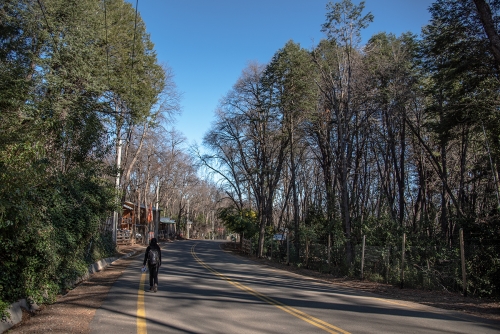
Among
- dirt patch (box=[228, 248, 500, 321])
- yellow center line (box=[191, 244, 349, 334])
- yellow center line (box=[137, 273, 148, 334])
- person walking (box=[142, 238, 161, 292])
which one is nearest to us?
yellow center line (box=[137, 273, 148, 334])

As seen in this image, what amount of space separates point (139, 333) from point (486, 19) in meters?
12.2

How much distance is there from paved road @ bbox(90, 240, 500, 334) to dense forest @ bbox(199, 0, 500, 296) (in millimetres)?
4620

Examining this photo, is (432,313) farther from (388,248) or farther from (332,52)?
(332,52)

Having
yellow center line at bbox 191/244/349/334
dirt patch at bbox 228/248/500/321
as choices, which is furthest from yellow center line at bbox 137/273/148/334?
dirt patch at bbox 228/248/500/321

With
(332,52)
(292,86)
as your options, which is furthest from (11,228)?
(292,86)

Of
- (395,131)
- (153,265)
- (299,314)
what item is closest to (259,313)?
(299,314)

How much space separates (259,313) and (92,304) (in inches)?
161

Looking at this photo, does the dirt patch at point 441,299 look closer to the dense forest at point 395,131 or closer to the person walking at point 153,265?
the dense forest at point 395,131

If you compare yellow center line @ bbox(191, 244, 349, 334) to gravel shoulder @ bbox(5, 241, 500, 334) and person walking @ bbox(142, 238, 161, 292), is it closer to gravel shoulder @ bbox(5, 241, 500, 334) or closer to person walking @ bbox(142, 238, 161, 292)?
person walking @ bbox(142, 238, 161, 292)

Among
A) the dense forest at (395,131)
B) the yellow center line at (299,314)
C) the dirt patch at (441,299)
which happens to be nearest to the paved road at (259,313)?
the yellow center line at (299,314)

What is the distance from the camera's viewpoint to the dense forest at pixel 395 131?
47.6ft

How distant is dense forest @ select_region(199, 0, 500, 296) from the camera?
14508mm

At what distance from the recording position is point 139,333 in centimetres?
644

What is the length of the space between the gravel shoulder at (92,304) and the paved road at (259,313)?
1.15 feet
